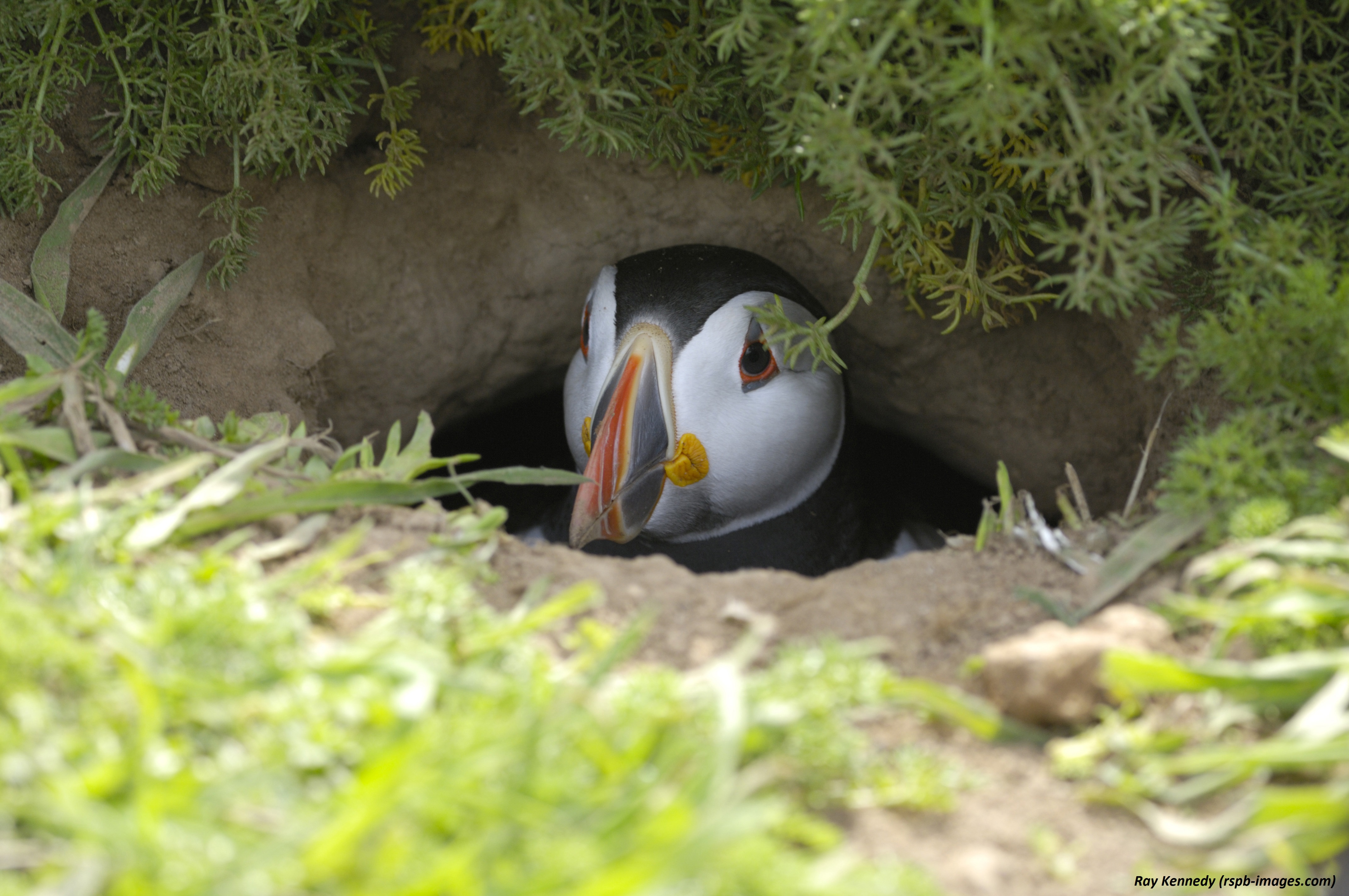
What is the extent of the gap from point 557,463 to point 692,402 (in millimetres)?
1450

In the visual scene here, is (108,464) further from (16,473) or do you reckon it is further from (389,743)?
(389,743)

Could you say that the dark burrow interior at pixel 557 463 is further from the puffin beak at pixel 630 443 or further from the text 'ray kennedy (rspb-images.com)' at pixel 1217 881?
the text 'ray kennedy (rspb-images.com)' at pixel 1217 881

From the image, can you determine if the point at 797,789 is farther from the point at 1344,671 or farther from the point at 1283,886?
the point at 1344,671

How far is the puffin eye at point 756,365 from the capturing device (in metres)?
2.98

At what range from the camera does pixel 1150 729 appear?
1.33 meters

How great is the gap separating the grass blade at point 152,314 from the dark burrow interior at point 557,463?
48.5 inches

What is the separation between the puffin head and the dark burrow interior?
659 mm

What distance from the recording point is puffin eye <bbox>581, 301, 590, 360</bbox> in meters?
3.16

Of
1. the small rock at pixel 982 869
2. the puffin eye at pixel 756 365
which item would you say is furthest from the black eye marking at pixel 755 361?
the small rock at pixel 982 869

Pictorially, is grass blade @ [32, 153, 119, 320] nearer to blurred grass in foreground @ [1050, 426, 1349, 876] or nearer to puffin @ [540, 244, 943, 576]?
puffin @ [540, 244, 943, 576]

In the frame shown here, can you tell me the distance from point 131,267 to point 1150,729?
2.80 m

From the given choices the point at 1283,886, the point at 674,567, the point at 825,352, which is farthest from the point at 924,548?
the point at 1283,886

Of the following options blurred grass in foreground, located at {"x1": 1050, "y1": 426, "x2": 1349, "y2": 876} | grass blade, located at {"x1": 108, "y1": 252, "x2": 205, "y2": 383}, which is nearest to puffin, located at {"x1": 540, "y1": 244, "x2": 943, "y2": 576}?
grass blade, located at {"x1": 108, "y1": 252, "x2": 205, "y2": 383}

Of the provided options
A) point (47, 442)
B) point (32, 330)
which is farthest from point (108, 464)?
point (32, 330)
